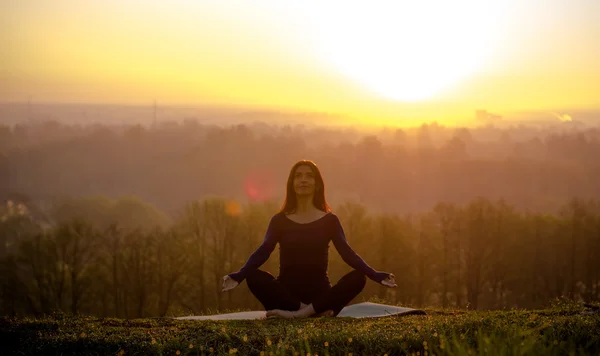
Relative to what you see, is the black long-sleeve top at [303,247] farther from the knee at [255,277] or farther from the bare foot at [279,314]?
the bare foot at [279,314]

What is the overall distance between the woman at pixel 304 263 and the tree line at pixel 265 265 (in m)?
23.4

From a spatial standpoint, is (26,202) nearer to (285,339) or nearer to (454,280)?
(454,280)

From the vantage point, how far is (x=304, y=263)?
11922 mm

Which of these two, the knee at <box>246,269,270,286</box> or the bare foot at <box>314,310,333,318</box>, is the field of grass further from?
the knee at <box>246,269,270,286</box>

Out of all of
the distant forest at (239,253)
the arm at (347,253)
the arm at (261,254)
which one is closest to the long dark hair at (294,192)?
the arm at (261,254)

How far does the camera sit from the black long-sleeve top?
11906mm

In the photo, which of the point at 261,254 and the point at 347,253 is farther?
the point at 347,253

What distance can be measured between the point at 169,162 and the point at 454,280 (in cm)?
8735

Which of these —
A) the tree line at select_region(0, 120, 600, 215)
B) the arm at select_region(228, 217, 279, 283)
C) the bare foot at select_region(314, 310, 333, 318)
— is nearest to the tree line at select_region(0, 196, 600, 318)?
the arm at select_region(228, 217, 279, 283)

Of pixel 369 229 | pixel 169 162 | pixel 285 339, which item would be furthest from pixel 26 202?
pixel 285 339

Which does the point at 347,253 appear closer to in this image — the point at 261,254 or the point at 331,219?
the point at 331,219

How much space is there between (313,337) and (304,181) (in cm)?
449

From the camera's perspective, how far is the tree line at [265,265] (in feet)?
115

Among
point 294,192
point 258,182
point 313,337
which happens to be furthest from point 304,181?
point 258,182
